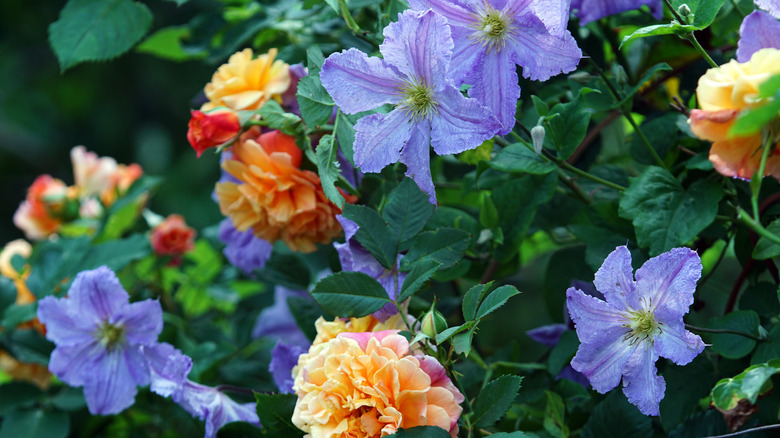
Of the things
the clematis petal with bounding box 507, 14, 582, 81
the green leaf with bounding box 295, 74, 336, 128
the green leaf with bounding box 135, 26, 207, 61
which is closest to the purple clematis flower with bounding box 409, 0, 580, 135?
the clematis petal with bounding box 507, 14, 582, 81

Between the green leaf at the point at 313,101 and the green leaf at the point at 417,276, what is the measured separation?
133mm

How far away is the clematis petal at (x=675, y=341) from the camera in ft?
1.50

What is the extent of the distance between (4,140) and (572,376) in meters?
3.20

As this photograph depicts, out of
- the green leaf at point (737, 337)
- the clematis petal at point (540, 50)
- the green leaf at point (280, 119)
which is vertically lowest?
the green leaf at point (737, 337)

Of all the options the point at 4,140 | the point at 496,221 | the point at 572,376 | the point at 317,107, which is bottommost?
the point at 4,140

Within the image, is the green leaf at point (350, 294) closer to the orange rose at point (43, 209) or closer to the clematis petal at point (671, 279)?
the clematis petal at point (671, 279)

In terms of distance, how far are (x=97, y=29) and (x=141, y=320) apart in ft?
1.03

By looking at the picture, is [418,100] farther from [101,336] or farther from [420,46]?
[101,336]

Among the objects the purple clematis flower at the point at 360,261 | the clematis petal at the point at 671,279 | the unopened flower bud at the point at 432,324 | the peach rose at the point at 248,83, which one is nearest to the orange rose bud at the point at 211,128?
the peach rose at the point at 248,83

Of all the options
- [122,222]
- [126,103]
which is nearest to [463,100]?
[122,222]

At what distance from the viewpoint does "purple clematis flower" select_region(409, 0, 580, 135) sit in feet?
1.66

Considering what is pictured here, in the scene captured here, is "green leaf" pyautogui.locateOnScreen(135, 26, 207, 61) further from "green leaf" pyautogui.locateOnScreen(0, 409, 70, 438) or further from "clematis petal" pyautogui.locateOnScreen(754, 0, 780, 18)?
"clematis petal" pyautogui.locateOnScreen(754, 0, 780, 18)

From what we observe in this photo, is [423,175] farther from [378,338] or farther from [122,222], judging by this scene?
[122,222]

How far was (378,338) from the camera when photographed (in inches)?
20.5
